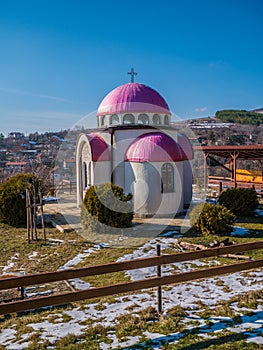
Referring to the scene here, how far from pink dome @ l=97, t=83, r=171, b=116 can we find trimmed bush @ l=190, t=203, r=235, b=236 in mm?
7296

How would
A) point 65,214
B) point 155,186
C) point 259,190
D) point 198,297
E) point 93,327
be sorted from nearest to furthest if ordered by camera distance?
point 93,327
point 198,297
point 155,186
point 65,214
point 259,190

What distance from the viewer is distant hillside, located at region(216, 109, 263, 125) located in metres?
98.4

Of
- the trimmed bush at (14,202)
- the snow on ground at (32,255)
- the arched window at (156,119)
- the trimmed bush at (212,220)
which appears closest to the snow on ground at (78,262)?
the snow on ground at (32,255)

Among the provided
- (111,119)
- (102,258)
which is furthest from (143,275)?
(111,119)

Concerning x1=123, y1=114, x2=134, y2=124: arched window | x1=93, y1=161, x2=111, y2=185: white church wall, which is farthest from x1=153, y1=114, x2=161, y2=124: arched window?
x1=93, y1=161, x2=111, y2=185: white church wall

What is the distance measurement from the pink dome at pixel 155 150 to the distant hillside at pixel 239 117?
87088 millimetres

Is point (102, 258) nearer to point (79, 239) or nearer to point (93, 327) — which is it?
point (79, 239)

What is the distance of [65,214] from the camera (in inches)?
672

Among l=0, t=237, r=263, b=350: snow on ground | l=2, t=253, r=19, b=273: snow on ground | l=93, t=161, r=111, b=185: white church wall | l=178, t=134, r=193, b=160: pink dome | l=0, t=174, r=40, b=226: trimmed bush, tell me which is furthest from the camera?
l=178, t=134, r=193, b=160: pink dome

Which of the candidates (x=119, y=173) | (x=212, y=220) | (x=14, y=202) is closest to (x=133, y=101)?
(x=119, y=173)

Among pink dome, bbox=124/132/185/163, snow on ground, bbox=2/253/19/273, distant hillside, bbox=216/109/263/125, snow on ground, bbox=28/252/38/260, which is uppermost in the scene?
distant hillside, bbox=216/109/263/125

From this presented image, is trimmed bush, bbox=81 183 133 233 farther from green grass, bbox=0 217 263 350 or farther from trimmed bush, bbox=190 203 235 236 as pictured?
green grass, bbox=0 217 263 350

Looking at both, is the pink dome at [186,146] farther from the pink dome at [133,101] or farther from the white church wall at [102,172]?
the white church wall at [102,172]

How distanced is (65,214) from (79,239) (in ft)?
16.4
